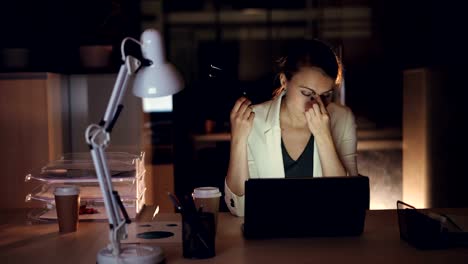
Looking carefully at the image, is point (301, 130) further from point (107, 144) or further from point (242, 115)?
point (107, 144)

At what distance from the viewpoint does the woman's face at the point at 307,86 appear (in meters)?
2.55

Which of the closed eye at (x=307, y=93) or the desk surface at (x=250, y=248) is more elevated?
the closed eye at (x=307, y=93)

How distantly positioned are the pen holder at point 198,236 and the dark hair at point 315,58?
3.59 ft

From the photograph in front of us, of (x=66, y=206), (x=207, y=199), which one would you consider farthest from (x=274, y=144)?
(x=66, y=206)

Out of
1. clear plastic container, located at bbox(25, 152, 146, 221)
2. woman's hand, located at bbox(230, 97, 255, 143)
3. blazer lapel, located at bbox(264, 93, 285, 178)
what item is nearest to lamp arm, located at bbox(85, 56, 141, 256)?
clear plastic container, located at bbox(25, 152, 146, 221)

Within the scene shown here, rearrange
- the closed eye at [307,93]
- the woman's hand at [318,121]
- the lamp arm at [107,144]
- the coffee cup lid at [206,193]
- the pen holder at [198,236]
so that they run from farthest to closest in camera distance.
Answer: the closed eye at [307,93] → the woman's hand at [318,121] → the coffee cup lid at [206,193] → the pen holder at [198,236] → the lamp arm at [107,144]

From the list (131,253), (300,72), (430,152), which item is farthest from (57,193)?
(430,152)

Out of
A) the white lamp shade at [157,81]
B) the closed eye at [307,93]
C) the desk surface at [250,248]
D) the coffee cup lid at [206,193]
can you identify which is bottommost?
the desk surface at [250,248]

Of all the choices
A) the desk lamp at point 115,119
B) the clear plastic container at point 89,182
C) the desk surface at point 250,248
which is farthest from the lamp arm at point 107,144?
the clear plastic container at point 89,182

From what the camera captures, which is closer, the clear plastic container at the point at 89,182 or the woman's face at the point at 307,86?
the clear plastic container at the point at 89,182

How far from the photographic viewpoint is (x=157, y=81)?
164 centimetres

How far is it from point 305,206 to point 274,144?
836 mm

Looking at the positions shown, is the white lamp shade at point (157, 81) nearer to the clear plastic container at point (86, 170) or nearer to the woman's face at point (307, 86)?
the clear plastic container at point (86, 170)

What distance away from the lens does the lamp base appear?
5.21 ft
